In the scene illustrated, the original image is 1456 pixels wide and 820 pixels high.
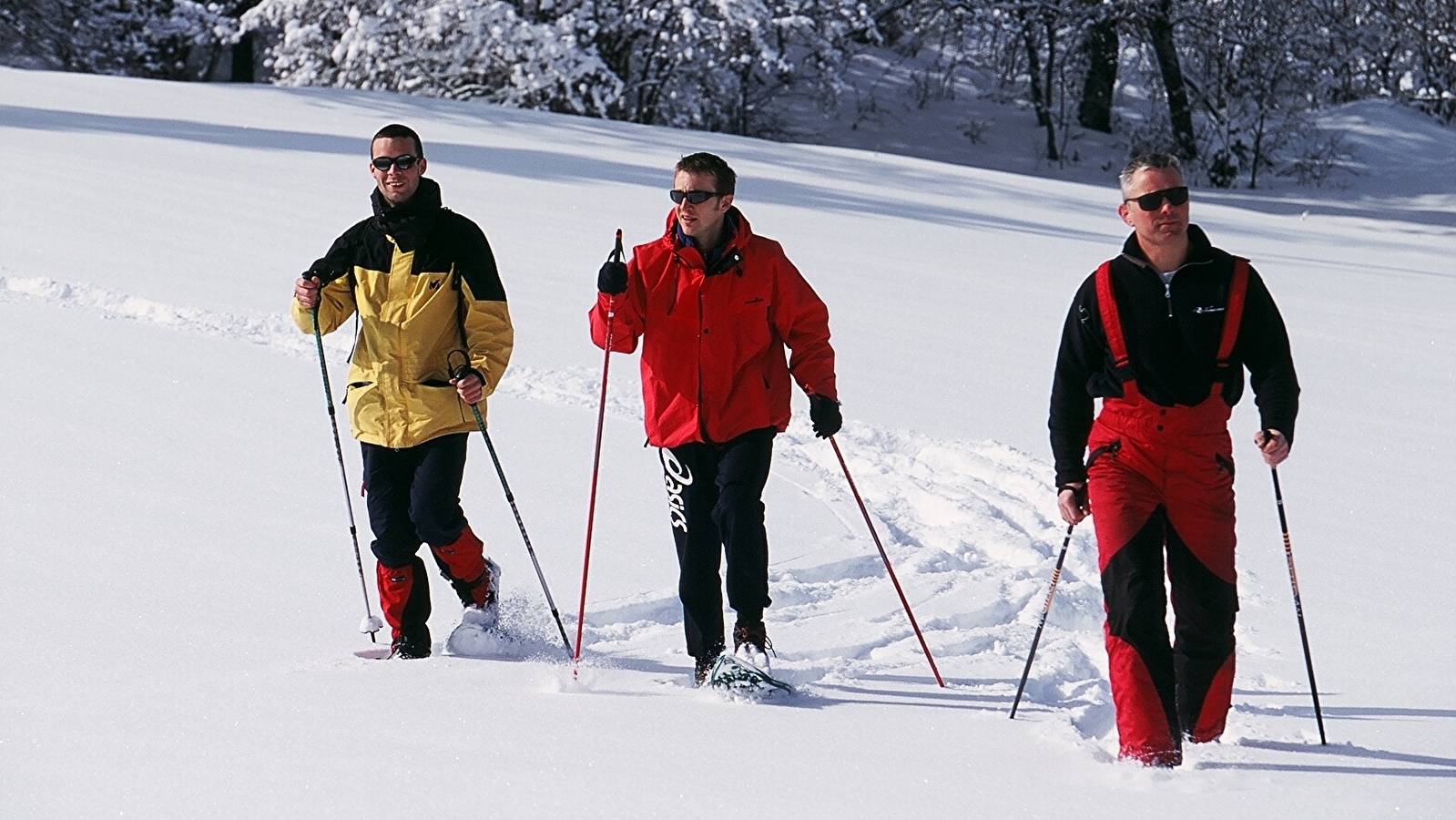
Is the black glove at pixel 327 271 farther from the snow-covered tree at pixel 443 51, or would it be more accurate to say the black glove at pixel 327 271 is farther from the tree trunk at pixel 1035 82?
the tree trunk at pixel 1035 82

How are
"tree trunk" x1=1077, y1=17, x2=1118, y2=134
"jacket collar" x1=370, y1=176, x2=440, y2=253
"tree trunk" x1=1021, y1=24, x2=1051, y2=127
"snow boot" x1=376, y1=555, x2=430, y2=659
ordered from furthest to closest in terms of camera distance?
"tree trunk" x1=1077, y1=17, x2=1118, y2=134, "tree trunk" x1=1021, y1=24, x2=1051, y2=127, "snow boot" x1=376, y1=555, x2=430, y2=659, "jacket collar" x1=370, y1=176, x2=440, y2=253

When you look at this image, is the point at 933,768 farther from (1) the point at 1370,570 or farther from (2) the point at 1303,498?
(2) the point at 1303,498

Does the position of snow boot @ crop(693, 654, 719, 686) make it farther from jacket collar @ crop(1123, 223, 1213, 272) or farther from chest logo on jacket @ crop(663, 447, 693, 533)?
jacket collar @ crop(1123, 223, 1213, 272)

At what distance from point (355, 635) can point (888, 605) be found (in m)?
1.79

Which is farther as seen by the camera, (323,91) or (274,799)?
(323,91)

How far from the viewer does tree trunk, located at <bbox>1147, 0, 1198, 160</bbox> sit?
23.3 m

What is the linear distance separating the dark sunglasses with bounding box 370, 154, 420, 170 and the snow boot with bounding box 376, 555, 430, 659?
1.16 metres

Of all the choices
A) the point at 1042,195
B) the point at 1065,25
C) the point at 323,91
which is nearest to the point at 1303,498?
the point at 1042,195

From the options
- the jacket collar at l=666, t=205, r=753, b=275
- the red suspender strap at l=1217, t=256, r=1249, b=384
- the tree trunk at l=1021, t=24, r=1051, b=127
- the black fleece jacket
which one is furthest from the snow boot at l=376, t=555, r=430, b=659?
the tree trunk at l=1021, t=24, r=1051, b=127

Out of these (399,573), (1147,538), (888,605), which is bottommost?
(888,605)

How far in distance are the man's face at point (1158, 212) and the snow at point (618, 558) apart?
1.27m

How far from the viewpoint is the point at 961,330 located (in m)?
9.74

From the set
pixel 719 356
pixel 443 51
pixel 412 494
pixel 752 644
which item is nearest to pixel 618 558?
pixel 412 494

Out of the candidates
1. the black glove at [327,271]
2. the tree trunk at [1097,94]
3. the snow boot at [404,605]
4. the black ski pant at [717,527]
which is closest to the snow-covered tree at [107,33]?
the tree trunk at [1097,94]
